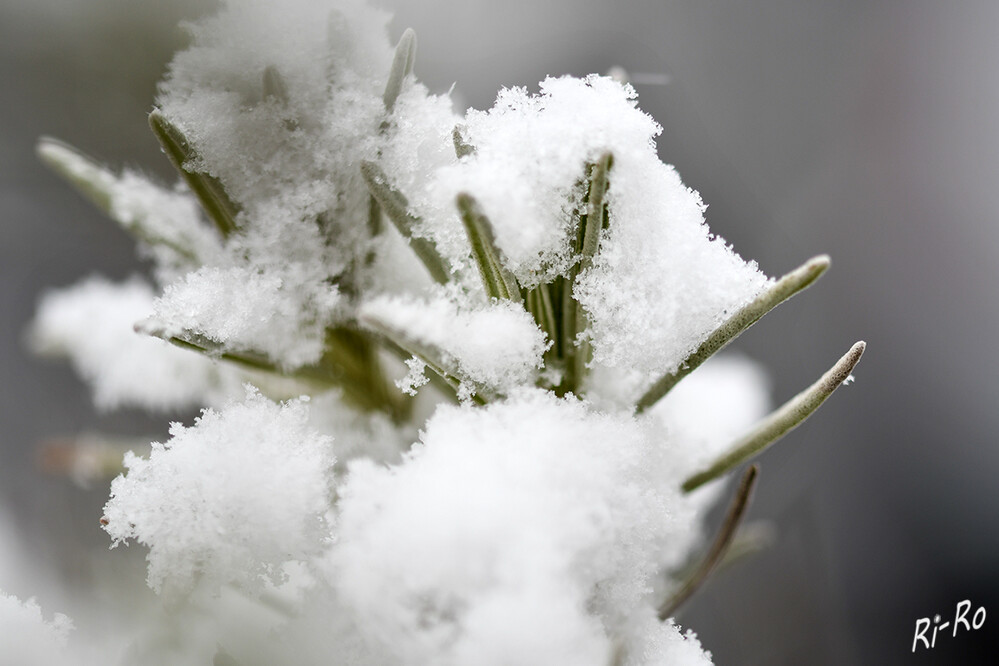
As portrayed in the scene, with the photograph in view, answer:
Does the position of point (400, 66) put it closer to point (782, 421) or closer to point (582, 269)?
point (582, 269)

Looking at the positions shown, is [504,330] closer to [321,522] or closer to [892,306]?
[321,522]

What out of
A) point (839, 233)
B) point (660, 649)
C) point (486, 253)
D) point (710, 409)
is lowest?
point (660, 649)

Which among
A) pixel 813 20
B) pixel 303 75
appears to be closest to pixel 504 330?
pixel 303 75

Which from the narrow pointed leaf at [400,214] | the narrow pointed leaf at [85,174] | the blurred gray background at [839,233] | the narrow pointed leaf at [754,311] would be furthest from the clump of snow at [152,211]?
the blurred gray background at [839,233]

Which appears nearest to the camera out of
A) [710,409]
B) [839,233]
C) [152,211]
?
[152,211]

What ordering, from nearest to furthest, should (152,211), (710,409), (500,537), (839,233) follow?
Answer: 1. (500,537)
2. (152,211)
3. (710,409)
4. (839,233)

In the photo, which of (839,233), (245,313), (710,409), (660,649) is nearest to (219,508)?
(245,313)

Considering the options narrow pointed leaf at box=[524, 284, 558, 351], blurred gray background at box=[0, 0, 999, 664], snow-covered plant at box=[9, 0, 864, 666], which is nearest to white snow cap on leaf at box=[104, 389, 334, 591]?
snow-covered plant at box=[9, 0, 864, 666]

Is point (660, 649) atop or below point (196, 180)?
below
